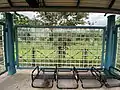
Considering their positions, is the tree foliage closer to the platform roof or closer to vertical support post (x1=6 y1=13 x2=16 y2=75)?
vertical support post (x1=6 y1=13 x2=16 y2=75)

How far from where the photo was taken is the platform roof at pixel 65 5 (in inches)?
132

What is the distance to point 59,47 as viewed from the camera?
538cm

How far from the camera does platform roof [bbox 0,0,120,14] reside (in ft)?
11.0

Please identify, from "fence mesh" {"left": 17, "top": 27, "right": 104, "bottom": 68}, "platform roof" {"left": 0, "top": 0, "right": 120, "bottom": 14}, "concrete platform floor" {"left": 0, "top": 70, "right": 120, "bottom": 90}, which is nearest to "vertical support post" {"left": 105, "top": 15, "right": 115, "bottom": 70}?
"fence mesh" {"left": 17, "top": 27, "right": 104, "bottom": 68}

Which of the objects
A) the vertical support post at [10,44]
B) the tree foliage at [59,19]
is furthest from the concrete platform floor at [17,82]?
the tree foliage at [59,19]

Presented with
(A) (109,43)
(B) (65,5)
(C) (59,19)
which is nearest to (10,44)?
(B) (65,5)

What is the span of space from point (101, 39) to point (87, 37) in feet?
1.66

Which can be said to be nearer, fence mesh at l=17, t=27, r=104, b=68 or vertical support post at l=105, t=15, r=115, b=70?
vertical support post at l=105, t=15, r=115, b=70

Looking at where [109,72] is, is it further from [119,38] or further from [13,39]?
[13,39]

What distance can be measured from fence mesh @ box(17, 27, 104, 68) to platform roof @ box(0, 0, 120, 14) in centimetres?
155

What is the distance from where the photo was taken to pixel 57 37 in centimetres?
535

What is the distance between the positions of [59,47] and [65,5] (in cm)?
210

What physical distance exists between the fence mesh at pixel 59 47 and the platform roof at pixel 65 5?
1548 millimetres

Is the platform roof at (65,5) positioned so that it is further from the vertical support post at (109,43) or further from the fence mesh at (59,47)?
the fence mesh at (59,47)
